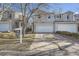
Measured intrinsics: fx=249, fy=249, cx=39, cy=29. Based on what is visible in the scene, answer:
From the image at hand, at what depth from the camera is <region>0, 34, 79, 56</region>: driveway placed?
4.23 m

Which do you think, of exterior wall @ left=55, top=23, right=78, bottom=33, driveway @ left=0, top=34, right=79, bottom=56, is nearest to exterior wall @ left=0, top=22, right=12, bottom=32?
driveway @ left=0, top=34, right=79, bottom=56

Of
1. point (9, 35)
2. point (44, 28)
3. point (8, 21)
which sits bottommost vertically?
point (9, 35)

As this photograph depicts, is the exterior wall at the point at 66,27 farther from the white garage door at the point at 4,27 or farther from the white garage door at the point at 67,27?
the white garage door at the point at 4,27

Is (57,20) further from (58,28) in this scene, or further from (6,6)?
(6,6)

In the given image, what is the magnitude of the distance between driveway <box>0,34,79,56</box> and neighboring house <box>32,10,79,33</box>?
12cm

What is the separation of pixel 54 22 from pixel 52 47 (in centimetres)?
43

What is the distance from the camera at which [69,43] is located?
168 inches

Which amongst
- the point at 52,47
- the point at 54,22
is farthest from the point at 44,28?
the point at 52,47

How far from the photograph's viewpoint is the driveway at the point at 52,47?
13.9 ft

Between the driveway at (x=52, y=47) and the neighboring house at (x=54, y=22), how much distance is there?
0.40 ft

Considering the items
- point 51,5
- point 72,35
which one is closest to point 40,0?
point 51,5

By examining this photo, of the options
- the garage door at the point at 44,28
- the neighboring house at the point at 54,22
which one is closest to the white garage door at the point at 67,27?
the neighboring house at the point at 54,22

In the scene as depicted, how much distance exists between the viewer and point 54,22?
168 inches

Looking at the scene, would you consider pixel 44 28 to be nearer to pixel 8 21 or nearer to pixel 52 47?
pixel 52 47
